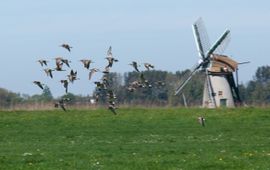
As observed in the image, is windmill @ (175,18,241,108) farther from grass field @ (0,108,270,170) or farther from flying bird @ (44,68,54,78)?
flying bird @ (44,68,54,78)

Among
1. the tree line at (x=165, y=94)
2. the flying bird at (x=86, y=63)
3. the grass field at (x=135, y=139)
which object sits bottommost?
the grass field at (x=135, y=139)

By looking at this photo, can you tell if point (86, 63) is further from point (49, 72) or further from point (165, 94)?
point (165, 94)

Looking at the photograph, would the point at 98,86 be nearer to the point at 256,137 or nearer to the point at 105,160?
the point at 105,160

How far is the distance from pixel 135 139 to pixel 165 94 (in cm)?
5302

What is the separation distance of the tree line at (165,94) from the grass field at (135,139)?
3.51m

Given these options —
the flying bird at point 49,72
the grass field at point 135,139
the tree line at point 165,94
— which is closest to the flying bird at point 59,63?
the flying bird at point 49,72

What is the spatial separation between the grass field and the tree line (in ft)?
11.5

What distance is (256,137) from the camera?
2700cm

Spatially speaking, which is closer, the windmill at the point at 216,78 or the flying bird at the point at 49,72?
the flying bird at the point at 49,72

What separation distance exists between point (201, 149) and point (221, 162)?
450cm

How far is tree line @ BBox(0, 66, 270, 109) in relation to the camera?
53.7 metres

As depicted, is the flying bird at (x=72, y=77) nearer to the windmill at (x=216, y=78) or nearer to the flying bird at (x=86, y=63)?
the flying bird at (x=86, y=63)

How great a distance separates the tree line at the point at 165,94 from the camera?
53688 mm

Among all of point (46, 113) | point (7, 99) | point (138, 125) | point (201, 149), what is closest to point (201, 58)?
point (7, 99)
